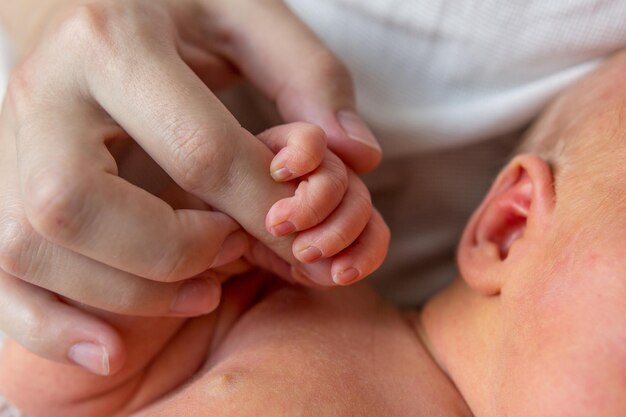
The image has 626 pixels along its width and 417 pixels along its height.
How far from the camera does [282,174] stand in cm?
68

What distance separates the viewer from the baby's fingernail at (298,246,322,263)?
0.68 meters

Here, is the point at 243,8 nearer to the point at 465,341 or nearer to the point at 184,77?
the point at 184,77

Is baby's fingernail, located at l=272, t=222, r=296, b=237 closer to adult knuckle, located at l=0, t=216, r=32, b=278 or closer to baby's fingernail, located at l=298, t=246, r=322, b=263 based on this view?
baby's fingernail, located at l=298, t=246, r=322, b=263

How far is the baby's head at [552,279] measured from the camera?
2.05ft

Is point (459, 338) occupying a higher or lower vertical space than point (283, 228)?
lower

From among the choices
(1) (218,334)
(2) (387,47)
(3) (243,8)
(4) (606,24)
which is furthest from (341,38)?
(1) (218,334)

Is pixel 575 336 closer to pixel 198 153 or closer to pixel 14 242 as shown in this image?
pixel 198 153

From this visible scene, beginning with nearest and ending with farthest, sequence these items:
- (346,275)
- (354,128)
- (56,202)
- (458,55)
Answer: (56,202) → (346,275) → (354,128) → (458,55)

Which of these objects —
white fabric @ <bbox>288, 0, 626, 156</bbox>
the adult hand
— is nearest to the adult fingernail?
the adult hand

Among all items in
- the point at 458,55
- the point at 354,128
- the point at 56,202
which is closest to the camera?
the point at 56,202

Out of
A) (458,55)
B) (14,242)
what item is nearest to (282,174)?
(14,242)

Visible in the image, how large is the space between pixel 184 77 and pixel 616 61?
576 mm

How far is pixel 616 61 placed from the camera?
92 centimetres

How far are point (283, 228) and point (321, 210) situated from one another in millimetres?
41
